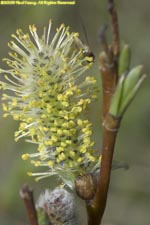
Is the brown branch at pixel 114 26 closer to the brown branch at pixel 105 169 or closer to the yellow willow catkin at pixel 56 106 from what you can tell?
the brown branch at pixel 105 169

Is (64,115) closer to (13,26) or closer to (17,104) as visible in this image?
(17,104)

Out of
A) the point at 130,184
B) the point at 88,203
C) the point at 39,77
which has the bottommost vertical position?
the point at 130,184

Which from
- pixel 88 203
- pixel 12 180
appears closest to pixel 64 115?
pixel 88 203

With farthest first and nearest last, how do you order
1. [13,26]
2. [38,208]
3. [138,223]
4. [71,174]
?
[13,26] → [138,223] → [71,174] → [38,208]

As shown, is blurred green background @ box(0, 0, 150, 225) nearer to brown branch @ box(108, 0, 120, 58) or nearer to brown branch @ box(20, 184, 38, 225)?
brown branch @ box(20, 184, 38, 225)

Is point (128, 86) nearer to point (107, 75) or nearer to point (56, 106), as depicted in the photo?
point (107, 75)

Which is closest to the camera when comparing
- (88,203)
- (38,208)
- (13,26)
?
(38,208)

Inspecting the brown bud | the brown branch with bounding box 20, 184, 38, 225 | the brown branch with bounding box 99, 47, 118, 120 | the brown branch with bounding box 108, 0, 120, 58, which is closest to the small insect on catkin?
the brown bud
